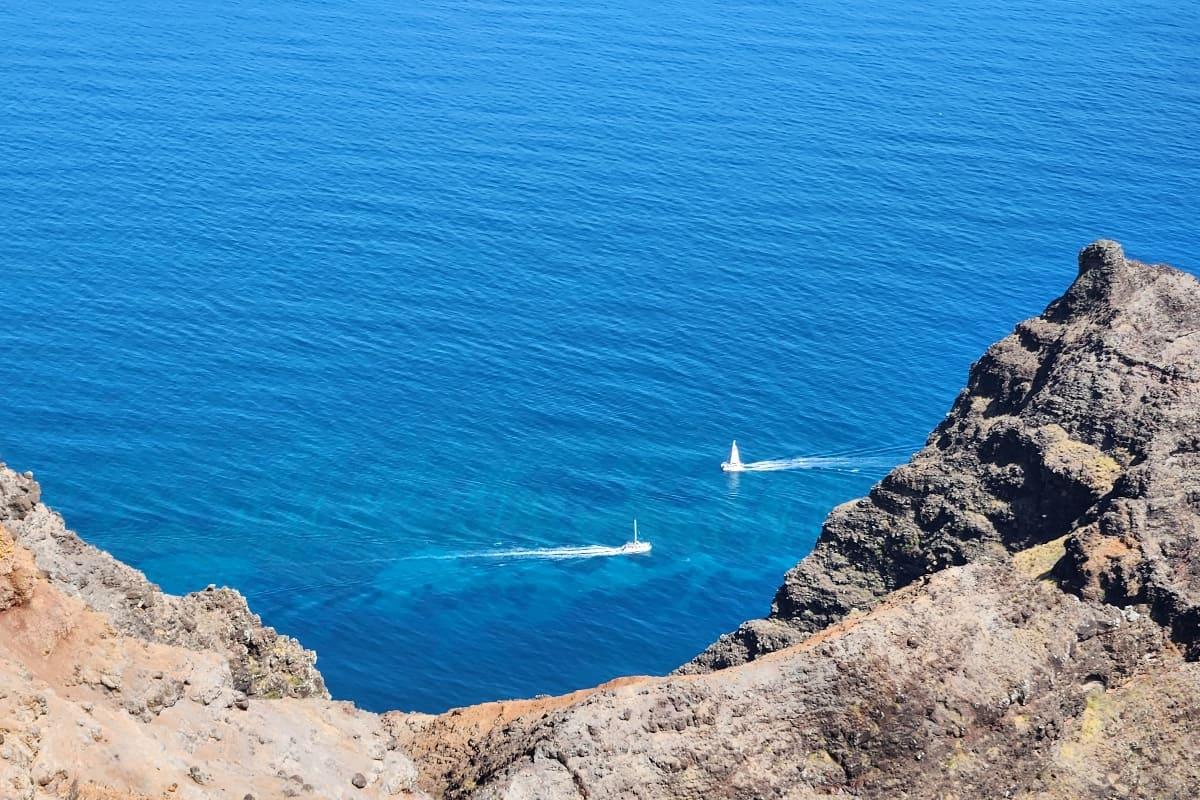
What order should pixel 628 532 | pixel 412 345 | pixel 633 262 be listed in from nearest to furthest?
pixel 628 532
pixel 412 345
pixel 633 262

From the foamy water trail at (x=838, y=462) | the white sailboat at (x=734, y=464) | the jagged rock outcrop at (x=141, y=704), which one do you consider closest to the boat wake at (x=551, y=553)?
the white sailboat at (x=734, y=464)

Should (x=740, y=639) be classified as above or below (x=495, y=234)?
below

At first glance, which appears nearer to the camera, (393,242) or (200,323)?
(200,323)

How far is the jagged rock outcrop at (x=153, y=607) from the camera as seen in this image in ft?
160

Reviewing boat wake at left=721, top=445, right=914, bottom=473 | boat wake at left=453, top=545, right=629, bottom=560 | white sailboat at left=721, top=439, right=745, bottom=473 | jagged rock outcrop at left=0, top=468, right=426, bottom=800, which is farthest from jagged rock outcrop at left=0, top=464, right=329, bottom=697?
boat wake at left=721, top=445, right=914, bottom=473

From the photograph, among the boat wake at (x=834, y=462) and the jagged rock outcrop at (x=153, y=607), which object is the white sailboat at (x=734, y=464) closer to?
the boat wake at (x=834, y=462)

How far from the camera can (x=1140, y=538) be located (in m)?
49.9

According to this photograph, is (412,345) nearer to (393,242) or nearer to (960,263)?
(393,242)

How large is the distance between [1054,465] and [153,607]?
32036 millimetres

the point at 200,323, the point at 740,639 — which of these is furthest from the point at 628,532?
the point at 740,639

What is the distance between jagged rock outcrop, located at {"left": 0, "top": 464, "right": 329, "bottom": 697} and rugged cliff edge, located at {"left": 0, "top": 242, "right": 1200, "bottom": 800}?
0.10 meters

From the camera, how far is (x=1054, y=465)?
185 feet

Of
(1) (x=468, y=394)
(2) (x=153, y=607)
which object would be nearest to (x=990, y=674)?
(2) (x=153, y=607)

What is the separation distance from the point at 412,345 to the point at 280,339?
46.0 feet
